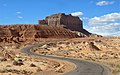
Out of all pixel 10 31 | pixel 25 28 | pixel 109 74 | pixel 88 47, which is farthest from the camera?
pixel 25 28

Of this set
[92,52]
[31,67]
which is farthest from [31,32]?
[31,67]

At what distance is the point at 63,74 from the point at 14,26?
490 ft

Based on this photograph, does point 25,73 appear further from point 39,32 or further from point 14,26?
point 14,26

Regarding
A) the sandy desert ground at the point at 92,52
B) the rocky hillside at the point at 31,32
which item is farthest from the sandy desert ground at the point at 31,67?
the rocky hillside at the point at 31,32

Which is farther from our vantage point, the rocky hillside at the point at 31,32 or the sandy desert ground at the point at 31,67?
the rocky hillside at the point at 31,32

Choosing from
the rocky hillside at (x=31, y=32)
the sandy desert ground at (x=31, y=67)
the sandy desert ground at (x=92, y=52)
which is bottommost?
the sandy desert ground at (x=92, y=52)

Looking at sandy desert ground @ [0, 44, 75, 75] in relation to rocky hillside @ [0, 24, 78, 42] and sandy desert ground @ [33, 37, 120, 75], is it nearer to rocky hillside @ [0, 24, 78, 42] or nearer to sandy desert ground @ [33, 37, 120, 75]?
sandy desert ground @ [33, 37, 120, 75]

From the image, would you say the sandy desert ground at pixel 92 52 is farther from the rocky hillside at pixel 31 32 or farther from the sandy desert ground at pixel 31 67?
the rocky hillside at pixel 31 32

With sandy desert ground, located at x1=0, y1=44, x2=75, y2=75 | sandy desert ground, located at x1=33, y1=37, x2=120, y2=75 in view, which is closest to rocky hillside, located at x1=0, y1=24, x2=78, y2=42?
sandy desert ground, located at x1=33, y1=37, x2=120, y2=75

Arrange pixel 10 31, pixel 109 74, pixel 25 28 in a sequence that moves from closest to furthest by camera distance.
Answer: pixel 109 74 → pixel 10 31 → pixel 25 28

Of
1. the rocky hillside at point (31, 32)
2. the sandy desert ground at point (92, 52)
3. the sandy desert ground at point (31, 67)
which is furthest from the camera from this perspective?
the rocky hillside at point (31, 32)

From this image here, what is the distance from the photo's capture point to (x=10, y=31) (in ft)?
A: 525

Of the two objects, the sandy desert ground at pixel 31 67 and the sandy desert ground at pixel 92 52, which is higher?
the sandy desert ground at pixel 31 67

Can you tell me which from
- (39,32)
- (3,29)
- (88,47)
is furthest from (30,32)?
(88,47)
